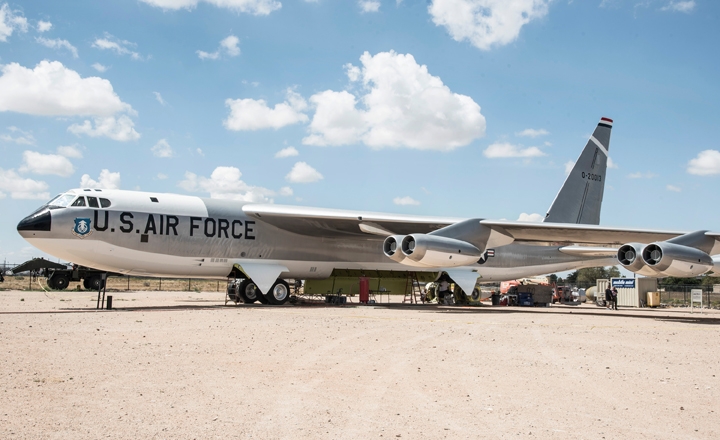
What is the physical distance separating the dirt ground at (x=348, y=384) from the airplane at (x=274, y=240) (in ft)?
20.0

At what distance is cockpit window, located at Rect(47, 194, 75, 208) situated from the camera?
60.9ft

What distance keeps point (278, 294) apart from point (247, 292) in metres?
1.14

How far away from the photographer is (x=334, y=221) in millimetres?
22375

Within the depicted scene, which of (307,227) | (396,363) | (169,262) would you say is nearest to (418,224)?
(307,227)

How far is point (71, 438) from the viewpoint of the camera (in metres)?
4.87

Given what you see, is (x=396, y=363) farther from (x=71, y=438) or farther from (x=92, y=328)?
(x=92, y=328)

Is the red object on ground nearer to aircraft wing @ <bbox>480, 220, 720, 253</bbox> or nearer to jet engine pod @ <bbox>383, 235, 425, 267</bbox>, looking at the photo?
jet engine pod @ <bbox>383, 235, 425, 267</bbox>

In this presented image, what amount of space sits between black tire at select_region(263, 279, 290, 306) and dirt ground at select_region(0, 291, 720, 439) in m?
9.27

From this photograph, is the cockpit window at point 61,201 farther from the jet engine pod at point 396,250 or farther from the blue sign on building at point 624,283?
the blue sign on building at point 624,283

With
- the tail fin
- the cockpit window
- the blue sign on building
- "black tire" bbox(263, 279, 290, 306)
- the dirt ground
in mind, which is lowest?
the dirt ground

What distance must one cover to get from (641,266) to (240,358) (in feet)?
42.8

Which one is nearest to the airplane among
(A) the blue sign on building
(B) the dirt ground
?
(B) the dirt ground

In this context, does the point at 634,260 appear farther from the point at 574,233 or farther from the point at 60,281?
the point at 60,281

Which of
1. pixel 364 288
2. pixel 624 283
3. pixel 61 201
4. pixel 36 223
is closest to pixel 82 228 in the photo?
pixel 61 201
